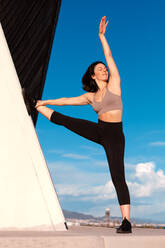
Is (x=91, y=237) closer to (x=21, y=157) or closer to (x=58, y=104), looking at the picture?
(x=21, y=157)

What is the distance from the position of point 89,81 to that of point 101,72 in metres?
0.26

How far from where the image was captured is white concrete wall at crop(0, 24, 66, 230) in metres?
3.22

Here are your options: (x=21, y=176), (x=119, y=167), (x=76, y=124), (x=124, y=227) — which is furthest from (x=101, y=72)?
(x=124, y=227)

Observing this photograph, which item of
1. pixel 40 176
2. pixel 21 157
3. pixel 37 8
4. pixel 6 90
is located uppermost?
pixel 37 8

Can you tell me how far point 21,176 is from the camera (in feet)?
10.8

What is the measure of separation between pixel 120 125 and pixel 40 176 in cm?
117

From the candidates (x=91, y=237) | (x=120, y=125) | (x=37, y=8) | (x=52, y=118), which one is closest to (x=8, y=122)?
(x=52, y=118)

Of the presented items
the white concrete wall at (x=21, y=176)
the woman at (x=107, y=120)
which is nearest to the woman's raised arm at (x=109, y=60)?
the woman at (x=107, y=120)

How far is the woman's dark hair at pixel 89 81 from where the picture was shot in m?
3.94

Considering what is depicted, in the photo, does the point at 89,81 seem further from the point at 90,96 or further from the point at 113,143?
the point at 113,143

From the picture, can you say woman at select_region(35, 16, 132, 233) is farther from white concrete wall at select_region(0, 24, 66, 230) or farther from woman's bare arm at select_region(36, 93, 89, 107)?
white concrete wall at select_region(0, 24, 66, 230)

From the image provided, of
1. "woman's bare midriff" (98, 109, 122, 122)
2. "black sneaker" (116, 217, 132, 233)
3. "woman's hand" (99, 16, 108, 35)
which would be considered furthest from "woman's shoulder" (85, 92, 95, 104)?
"black sneaker" (116, 217, 132, 233)

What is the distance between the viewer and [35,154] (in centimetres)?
344

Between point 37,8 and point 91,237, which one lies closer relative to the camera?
point 91,237
